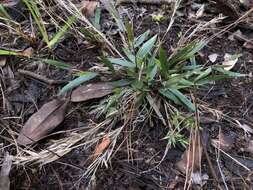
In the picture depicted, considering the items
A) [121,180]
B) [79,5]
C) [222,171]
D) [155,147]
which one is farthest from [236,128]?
[79,5]

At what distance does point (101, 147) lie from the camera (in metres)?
1.47

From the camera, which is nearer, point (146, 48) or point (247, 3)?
point (146, 48)

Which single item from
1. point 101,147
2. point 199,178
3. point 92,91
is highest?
point 92,91

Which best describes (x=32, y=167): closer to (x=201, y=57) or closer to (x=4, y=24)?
(x=4, y=24)

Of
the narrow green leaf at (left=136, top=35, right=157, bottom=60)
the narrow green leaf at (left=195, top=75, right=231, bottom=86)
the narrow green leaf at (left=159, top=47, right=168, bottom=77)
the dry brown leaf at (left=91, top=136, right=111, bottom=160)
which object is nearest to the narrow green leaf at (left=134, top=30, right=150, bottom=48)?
the narrow green leaf at (left=136, top=35, right=157, bottom=60)

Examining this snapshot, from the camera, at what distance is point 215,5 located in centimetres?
186

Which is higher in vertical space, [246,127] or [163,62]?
[163,62]

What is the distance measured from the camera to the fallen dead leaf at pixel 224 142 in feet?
4.91

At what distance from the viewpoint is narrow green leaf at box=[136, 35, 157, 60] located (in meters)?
1.61

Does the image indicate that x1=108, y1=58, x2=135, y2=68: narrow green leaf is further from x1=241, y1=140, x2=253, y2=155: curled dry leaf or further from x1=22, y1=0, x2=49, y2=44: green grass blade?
x1=241, y1=140, x2=253, y2=155: curled dry leaf

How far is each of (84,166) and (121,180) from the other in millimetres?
134

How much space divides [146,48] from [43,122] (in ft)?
1.53

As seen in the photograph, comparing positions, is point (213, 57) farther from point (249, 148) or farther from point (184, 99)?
point (249, 148)

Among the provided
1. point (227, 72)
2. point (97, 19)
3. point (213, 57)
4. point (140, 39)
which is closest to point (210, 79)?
point (227, 72)
